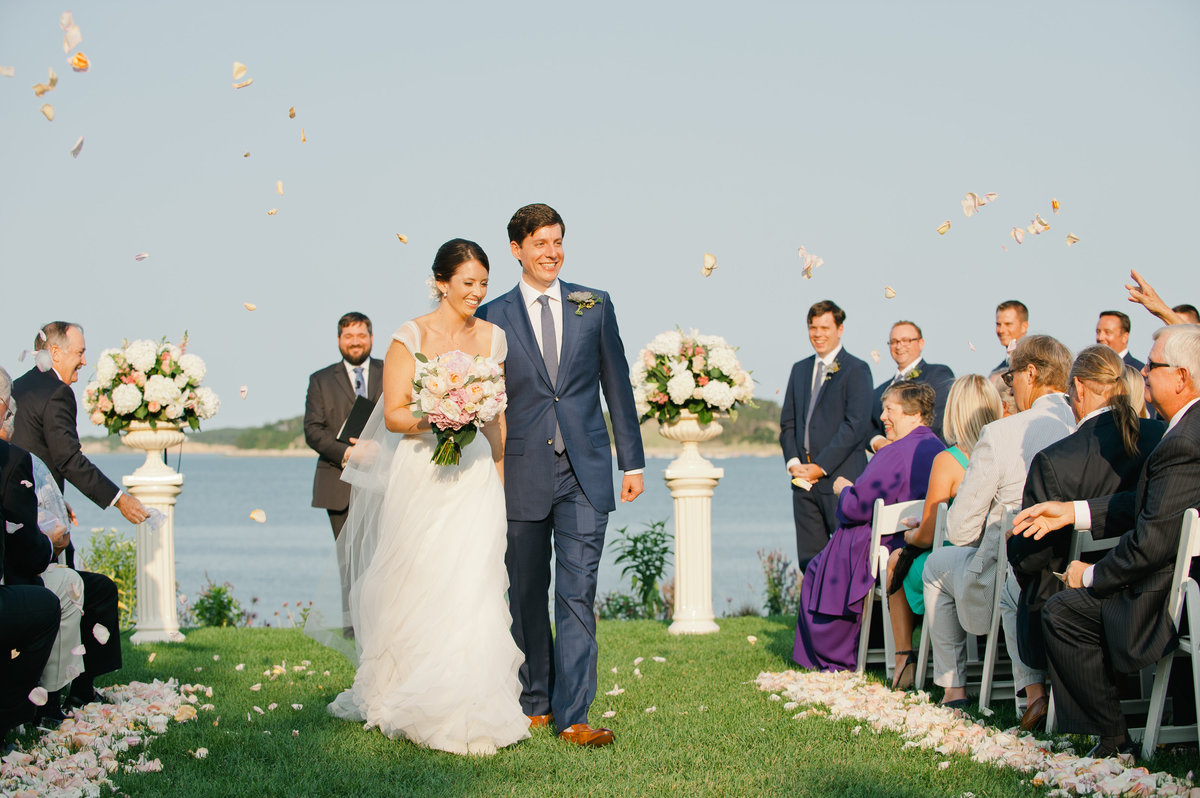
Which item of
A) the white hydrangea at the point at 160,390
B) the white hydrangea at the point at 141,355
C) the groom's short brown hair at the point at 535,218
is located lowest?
the white hydrangea at the point at 160,390

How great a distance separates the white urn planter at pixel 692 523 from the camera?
30.5 ft

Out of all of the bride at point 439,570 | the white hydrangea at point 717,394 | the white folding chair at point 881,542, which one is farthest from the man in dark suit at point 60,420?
the white hydrangea at point 717,394

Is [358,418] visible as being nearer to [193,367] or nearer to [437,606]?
[437,606]

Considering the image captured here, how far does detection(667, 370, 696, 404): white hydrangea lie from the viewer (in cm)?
941

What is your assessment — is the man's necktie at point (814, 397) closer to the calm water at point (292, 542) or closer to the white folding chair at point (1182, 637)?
the calm water at point (292, 542)

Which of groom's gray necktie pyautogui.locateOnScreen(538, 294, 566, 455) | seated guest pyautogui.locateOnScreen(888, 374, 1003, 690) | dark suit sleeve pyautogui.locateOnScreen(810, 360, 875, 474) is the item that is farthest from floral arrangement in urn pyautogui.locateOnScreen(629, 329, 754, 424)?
groom's gray necktie pyautogui.locateOnScreen(538, 294, 566, 455)

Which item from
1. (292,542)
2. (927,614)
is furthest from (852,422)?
(292,542)

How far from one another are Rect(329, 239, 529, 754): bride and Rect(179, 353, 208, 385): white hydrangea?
470cm

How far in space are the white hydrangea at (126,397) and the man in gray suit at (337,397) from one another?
5.04 feet

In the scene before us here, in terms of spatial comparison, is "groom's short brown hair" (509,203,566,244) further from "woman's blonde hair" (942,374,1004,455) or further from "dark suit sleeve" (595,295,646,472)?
"woman's blonde hair" (942,374,1004,455)

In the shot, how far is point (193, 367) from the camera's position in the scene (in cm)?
960

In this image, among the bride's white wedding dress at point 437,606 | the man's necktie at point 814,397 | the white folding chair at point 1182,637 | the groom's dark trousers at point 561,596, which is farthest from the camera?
the man's necktie at point 814,397

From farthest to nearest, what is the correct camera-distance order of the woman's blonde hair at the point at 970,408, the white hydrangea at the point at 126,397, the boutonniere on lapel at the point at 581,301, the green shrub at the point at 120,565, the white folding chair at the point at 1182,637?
the green shrub at the point at 120,565 → the white hydrangea at the point at 126,397 → the woman's blonde hair at the point at 970,408 → the boutonniere on lapel at the point at 581,301 → the white folding chair at the point at 1182,637

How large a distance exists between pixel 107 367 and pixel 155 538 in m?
1.50
